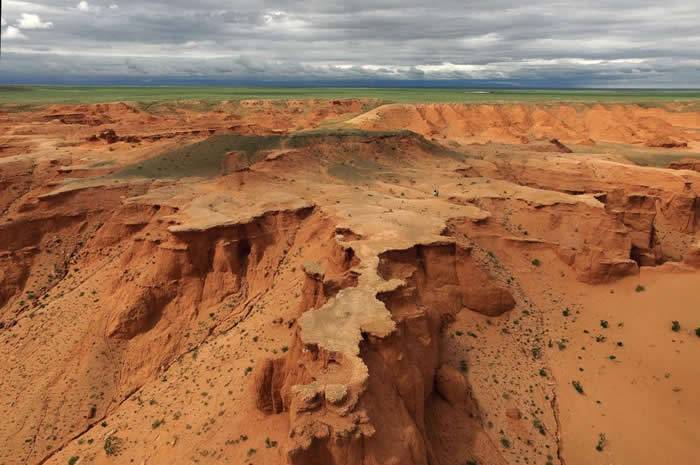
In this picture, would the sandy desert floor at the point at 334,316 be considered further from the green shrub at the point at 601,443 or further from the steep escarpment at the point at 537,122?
the steep escarpment at the point at 537,122

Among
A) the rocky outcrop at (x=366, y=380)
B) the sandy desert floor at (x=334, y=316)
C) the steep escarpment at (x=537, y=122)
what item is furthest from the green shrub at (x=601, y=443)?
the steep escarpment at (x=537, y=122)

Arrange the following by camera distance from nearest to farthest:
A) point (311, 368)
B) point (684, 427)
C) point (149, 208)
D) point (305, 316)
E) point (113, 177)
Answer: point (311, 368)
point (305, 316)
point (684, 427)
point (149, 208)
point (113, 177)

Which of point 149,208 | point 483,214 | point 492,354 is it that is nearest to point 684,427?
point 492,354

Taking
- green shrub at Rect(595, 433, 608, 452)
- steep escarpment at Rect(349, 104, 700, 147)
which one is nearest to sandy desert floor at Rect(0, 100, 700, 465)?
green shrub at Rect(595, 433, 608, 452)

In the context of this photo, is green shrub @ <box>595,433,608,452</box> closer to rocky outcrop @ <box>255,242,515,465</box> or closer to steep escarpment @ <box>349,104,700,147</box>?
rocky outcrop @ <box>255,242,515,465</box>

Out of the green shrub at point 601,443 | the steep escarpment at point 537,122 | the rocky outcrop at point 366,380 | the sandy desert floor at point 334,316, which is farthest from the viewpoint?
the steep escarpment at point 537,122

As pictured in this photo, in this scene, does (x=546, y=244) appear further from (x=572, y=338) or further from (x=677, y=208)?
(x=677, y=208)

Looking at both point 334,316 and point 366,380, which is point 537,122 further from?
point 366,380

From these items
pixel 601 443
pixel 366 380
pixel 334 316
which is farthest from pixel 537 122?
pixel 366 380
